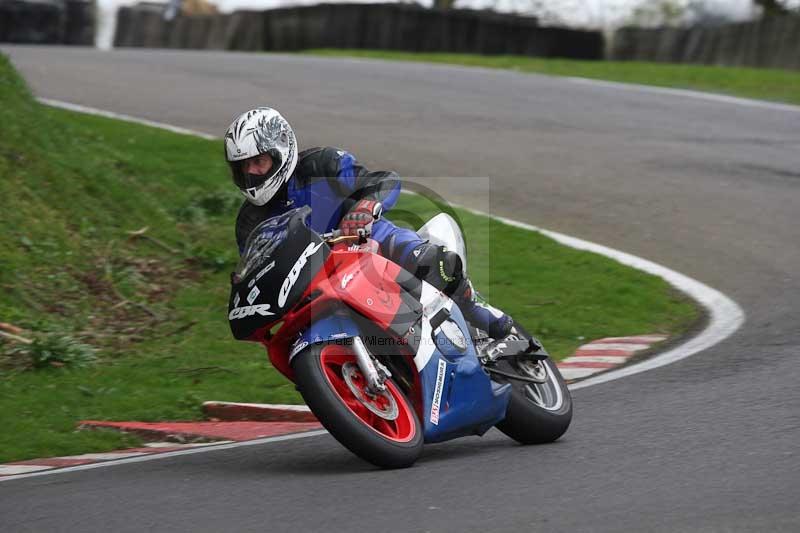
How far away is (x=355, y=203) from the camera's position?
20.3 feet

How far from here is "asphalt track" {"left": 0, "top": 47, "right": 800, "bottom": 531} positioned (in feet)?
16.5

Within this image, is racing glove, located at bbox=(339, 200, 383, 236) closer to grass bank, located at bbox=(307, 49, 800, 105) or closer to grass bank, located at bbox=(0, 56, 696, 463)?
grass bank, located at bbox=(0, 56, 696, 463)

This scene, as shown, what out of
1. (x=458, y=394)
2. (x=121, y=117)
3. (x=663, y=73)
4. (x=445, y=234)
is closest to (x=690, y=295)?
(x=445, y=234)

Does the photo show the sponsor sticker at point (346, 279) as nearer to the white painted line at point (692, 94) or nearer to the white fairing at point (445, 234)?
the white fairing at point (445, 234)

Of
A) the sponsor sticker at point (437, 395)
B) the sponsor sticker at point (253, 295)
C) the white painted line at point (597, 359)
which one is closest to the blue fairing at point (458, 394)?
the sponsor sticker at point (437, 395)

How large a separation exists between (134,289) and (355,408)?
4995 millimetres

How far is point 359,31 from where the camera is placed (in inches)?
1222

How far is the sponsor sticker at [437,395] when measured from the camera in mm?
5918

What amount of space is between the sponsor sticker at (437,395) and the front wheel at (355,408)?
91mm

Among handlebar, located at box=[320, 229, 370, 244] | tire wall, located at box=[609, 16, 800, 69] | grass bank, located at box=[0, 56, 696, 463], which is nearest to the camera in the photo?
handlebar, located at box=[320, 229, 370, 244]

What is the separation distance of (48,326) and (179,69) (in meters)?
14.3

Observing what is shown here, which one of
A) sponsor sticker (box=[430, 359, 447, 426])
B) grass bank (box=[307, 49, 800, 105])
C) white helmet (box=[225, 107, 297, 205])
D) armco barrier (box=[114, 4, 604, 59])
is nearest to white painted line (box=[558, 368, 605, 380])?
sponsor sticker (box=[430, 359, 447, 426])

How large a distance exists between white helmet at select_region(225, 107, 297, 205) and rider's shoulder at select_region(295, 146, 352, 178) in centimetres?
19

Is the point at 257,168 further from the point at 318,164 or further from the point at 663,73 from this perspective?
the point at 663,73
